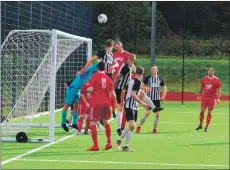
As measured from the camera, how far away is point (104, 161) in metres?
11.4

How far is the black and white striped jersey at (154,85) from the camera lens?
1747 cm

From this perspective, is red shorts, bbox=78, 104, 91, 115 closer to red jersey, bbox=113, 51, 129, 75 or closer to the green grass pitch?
the green grass pitch

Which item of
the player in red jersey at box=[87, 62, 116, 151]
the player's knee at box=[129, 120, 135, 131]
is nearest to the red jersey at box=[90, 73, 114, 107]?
the player in red jersey at box=[87, 62, 116, 151]

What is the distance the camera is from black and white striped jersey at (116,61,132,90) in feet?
48.3

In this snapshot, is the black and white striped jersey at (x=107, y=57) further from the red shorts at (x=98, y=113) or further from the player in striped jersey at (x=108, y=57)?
the red shorts at (x=98, y=113)

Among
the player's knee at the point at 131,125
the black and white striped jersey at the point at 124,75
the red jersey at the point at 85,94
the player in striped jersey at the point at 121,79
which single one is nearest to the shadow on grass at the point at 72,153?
the player's knee at the point at 131,125

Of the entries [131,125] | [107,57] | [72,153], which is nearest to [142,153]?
[131,125]

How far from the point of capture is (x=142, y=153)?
12.6 meters

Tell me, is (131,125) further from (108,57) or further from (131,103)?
(108,57)

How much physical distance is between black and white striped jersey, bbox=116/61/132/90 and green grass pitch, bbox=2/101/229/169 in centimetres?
138

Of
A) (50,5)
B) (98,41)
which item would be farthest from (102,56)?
(98,41)

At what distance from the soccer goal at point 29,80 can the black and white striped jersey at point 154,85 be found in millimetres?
2130

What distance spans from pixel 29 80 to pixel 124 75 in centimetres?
373

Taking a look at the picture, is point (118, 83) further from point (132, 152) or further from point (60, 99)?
point (60, 99)
